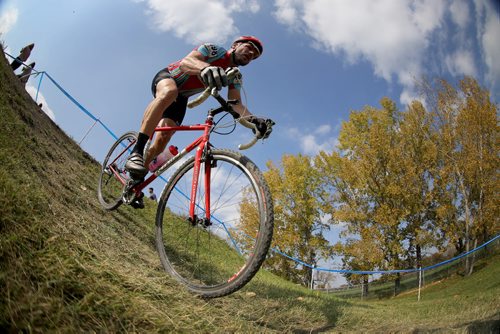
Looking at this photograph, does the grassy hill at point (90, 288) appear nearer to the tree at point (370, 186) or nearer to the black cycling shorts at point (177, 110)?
the black cycling shorts at point (177, 110)

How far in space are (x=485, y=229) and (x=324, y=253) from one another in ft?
31.7

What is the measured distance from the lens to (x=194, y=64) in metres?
3.08

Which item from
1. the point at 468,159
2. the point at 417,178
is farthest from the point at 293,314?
the point at 417,178

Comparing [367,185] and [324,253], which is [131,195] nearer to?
[367,185]

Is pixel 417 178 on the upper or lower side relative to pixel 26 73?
upper

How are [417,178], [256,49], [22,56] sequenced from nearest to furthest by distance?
[256,49]
[22,56]
[417,178]

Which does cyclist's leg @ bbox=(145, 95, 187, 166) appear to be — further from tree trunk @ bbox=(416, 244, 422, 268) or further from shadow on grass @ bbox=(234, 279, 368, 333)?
tree trunk @ bbox=(416, 244, 422, 268)

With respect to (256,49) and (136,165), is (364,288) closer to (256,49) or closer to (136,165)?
(256,49)

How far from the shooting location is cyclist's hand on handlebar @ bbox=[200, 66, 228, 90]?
2723 mm

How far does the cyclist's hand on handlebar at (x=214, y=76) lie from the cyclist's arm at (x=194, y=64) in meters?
0.27

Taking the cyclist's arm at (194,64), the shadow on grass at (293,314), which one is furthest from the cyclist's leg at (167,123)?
the shadow on grass at (293,314)

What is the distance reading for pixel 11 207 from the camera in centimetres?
197

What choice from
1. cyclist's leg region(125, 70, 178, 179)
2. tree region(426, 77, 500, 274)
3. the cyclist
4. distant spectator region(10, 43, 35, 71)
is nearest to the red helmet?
the cyclist

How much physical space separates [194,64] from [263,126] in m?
0.84
